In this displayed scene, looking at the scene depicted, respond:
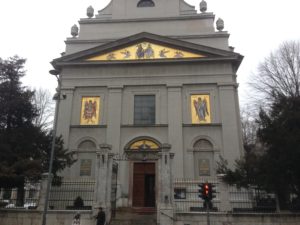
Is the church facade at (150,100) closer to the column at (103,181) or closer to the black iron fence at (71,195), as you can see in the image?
the black iron fence at (71,195)

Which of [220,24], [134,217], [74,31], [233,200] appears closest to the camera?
[134,217]

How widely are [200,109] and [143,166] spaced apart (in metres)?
6.12

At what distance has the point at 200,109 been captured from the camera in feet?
77.3

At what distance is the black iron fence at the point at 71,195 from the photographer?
57.4 ft

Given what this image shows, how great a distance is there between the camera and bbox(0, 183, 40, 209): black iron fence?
16520 millimetres

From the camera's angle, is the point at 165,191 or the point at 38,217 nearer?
the point at 38,217

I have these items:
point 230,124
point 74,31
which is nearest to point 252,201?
point 230,124

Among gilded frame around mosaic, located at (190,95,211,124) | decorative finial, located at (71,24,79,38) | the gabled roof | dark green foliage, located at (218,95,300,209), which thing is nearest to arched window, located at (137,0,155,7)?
the gabled roof

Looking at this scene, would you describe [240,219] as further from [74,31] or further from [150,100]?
[74,31]

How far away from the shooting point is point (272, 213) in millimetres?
14023

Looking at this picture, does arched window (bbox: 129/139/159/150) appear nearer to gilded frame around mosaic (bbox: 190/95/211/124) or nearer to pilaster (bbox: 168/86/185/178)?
pilaster (bbox: 168/86/185/178)

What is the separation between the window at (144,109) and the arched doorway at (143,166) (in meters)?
1.63

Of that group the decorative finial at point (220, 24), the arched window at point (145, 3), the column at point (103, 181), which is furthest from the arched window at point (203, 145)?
the arched window at point (145, 3)

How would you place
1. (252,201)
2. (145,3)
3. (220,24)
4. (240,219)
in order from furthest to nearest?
1. (145,3)
2. (220,24)
3. (252,201)
4. (240,219)
